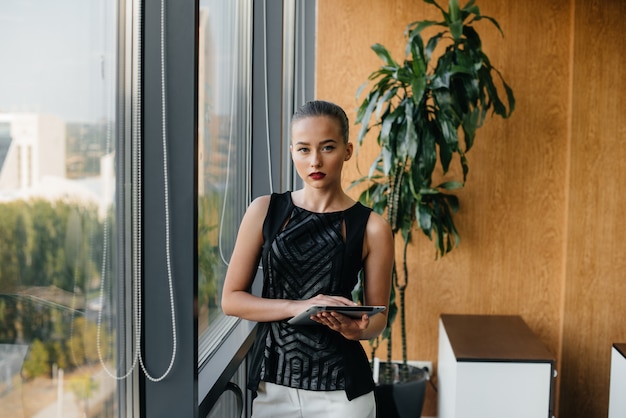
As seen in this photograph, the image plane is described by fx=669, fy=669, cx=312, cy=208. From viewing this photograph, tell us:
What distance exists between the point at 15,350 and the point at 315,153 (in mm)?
702

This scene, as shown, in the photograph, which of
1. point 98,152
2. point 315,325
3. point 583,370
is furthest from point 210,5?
point 583,370

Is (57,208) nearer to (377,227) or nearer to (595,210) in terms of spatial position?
(377,227)

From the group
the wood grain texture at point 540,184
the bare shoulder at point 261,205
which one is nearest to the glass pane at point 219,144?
the bare shoulder at point 261,205

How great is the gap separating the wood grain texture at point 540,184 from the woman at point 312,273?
7.92ft

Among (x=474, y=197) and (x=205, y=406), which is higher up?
(x=474, y=197)

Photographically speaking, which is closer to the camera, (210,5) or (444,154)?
(210,5)

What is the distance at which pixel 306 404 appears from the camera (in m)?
1.53

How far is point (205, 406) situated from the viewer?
1.78m

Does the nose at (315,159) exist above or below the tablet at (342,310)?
above

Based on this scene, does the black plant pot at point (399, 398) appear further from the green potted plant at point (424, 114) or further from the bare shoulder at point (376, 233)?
the bare shoulder at point (376, 233)

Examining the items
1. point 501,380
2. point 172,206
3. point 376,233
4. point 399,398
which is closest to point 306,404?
point 376,233

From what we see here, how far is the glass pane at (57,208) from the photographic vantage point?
1069mm

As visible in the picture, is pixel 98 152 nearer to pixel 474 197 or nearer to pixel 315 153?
pixel 315 153

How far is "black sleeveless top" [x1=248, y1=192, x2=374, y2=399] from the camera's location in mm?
1486
